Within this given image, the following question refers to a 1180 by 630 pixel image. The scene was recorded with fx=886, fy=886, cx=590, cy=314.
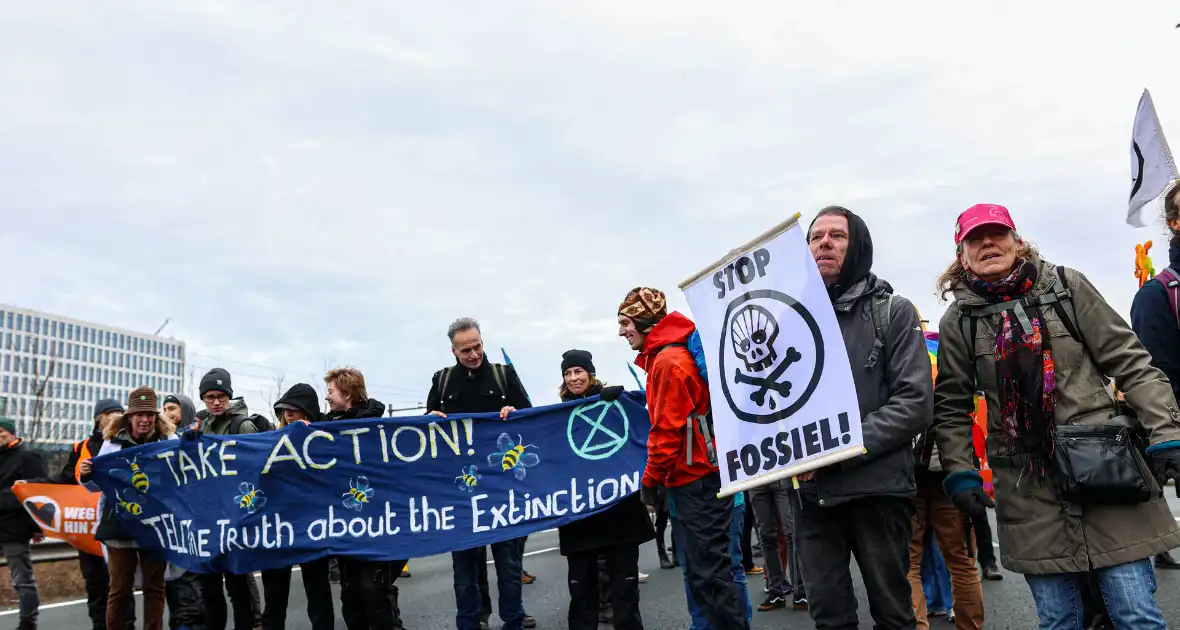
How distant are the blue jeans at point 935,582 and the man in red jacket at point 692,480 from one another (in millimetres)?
2443

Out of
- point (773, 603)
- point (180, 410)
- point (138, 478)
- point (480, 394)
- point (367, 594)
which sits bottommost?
point (773, 603)

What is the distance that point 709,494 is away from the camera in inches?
176

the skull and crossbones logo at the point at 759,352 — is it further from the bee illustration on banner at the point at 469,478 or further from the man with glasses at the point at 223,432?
the man with glasses at the point at 223,432

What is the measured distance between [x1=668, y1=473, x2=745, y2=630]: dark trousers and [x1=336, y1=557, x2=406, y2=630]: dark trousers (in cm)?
205

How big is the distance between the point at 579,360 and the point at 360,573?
2278 mm

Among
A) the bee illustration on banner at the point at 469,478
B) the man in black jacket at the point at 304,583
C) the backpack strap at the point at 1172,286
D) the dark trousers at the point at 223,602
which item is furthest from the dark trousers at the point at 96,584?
the backpack strap at the point at 1172,286

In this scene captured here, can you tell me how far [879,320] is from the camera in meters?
3.42

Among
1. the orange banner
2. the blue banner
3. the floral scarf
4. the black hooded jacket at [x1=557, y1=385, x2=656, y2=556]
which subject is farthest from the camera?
the orange banner

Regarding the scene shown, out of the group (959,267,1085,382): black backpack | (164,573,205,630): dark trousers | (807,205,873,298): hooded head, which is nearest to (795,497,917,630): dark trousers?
(959,267,1085,382): black backpack

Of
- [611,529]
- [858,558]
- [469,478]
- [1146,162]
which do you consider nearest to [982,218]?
[858,558]

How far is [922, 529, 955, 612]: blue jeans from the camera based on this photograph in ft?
20.6

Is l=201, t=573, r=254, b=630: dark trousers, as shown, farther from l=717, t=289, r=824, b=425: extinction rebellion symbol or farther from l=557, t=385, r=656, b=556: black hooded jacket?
l=717, t=289, r=824, b=425: extinction rebellion symbol

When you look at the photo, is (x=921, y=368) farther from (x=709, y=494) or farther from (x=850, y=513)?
(x=709, y=494)

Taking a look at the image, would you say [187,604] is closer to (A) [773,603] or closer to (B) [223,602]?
(B) [223,602]
